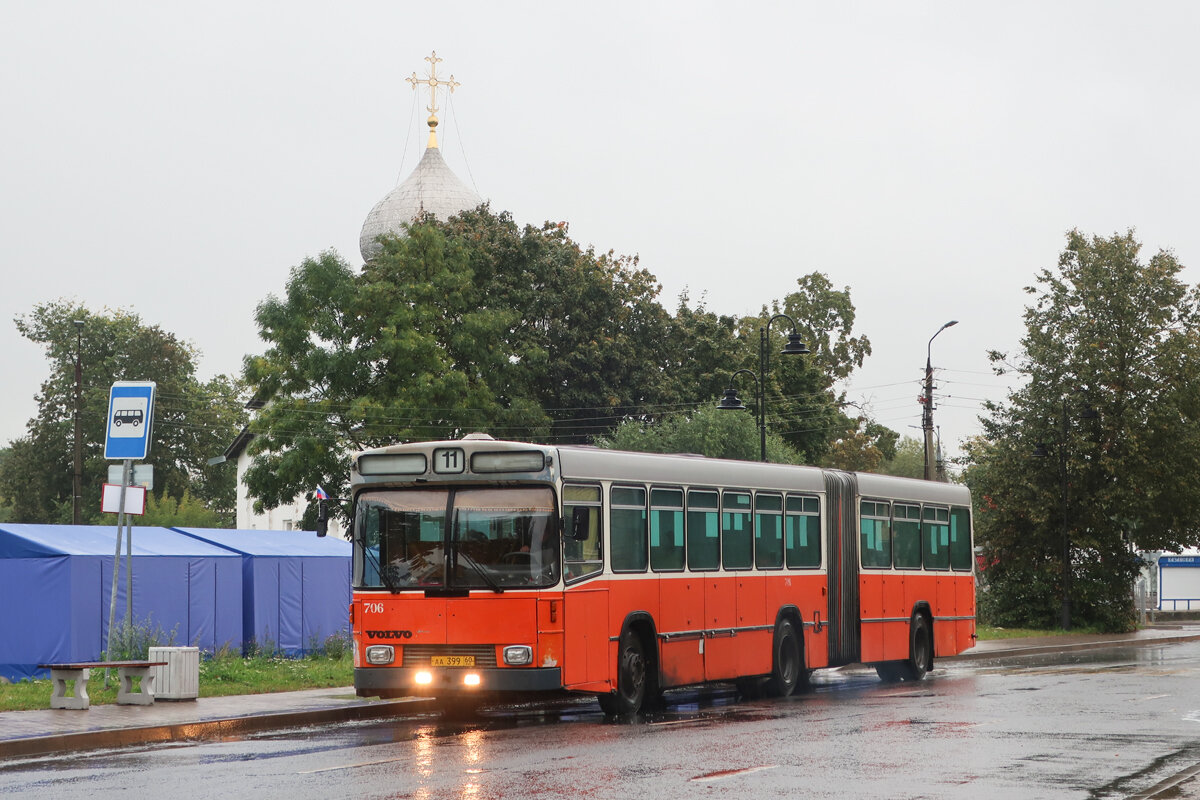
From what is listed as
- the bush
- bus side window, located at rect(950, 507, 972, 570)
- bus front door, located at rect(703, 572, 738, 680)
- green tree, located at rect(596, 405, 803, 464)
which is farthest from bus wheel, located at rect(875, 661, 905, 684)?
green tree, located at rect(596, 405, 803, 464)

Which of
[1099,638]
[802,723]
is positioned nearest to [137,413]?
[802,723]

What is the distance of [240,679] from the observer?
22031 mm

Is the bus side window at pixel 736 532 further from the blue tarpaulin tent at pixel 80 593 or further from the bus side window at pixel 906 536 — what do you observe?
the blue tarpaulin tent at pixel 80 593

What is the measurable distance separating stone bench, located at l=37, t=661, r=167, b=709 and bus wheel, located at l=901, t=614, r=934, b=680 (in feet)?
39.6

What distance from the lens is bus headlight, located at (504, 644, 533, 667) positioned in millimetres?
16453

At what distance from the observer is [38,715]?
17.2m

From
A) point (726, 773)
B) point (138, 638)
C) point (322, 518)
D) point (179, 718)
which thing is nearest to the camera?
point (726, 773)

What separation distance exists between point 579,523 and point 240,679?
25.0 ft

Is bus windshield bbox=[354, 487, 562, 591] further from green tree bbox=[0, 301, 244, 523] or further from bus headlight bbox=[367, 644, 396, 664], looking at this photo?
green tree bbox=[0, 301, 244, 523]

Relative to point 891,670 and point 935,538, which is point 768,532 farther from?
point 935,538

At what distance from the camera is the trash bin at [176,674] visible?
1903 cm

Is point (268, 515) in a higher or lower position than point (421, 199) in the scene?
lower

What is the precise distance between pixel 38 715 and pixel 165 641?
22.5 ft

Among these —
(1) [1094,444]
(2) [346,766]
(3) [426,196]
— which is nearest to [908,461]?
(3) [426,196]
